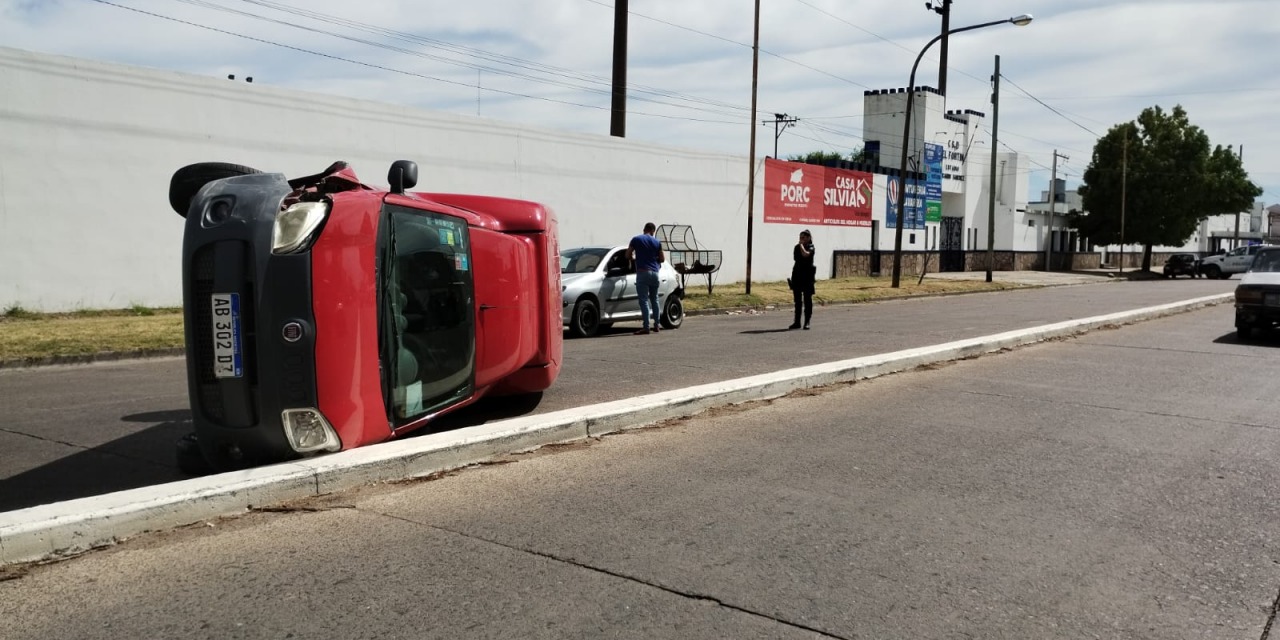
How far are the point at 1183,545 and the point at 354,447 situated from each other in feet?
15.1

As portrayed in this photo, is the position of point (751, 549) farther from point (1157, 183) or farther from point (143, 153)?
point (1157, 183)

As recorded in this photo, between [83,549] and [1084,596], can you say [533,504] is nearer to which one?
[83,549]

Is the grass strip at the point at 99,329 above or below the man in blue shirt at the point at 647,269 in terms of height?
below

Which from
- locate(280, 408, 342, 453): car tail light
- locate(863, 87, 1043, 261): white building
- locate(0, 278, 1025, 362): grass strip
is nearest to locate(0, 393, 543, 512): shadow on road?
locate(280, 408, 342, 453): car tail light

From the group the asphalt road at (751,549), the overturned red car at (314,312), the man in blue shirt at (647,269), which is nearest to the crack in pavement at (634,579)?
the asphalt road at (751,549)

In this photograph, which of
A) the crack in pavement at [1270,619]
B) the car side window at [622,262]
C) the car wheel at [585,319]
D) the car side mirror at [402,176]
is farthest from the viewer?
the car side window at [622,262]

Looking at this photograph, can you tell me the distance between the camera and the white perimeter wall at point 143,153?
1612cm

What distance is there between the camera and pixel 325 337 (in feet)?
17.9

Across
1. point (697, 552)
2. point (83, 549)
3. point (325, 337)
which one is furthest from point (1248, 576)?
point (83, 549)

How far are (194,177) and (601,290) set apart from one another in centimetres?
994

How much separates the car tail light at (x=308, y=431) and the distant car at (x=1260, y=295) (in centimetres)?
1465

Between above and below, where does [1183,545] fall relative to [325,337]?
below

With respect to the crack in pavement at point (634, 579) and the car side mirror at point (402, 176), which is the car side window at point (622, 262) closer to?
the car side mirror at point (402, 176)

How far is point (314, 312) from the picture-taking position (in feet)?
17.6
